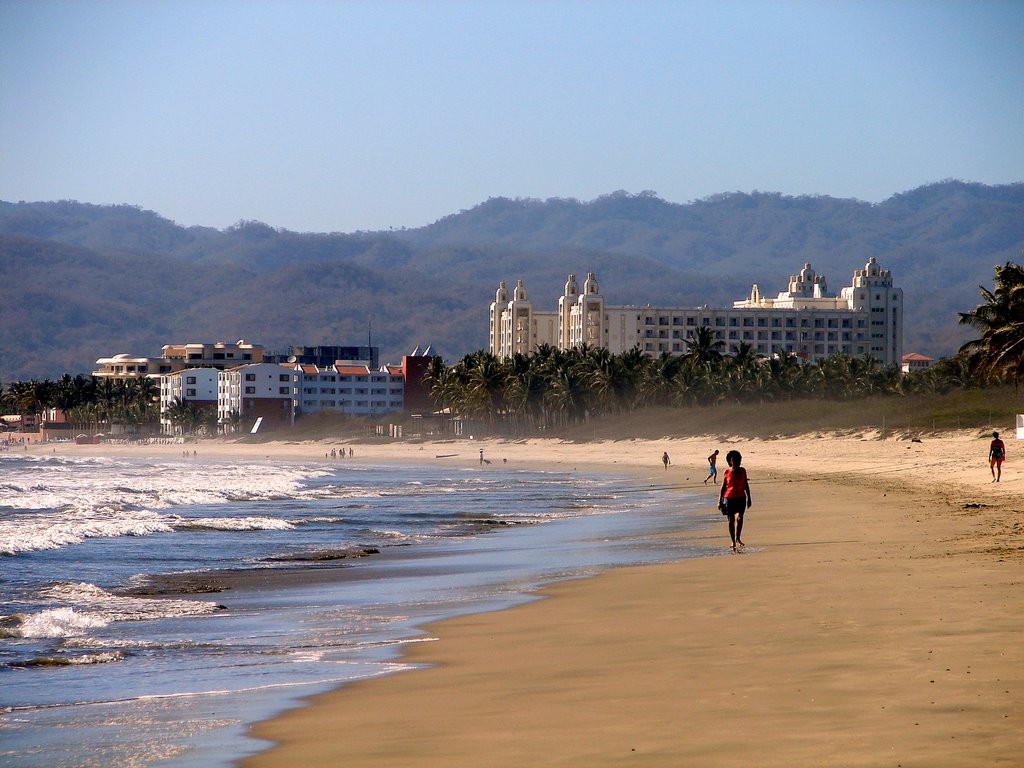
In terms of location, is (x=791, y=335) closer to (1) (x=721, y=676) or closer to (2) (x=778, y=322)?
(2) (x=778, y=322)

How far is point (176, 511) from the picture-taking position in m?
36.5

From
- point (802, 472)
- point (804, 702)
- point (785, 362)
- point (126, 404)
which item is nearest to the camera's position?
point (804, 702)

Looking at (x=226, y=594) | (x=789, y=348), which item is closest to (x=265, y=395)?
(x=789, y=348)

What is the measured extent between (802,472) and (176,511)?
2942 cm

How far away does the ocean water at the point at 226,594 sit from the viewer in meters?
9.60

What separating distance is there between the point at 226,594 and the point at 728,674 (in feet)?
32.2

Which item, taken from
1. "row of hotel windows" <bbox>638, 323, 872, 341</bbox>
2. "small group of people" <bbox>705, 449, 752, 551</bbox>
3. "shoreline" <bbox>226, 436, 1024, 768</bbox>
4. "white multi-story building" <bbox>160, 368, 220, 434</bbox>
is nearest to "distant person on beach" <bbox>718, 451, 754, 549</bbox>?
"small group of people" <bbox>705, 449, 752, 551</bbox>

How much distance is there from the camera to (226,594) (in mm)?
17703

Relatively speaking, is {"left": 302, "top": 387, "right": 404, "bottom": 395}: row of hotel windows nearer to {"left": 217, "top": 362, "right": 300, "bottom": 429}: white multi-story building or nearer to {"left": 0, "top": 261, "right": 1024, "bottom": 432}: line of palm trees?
{"left": 217, "top": 362, "right": 300, "bottom": 429}: white multi-story building

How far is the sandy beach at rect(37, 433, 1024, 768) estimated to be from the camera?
299 inches

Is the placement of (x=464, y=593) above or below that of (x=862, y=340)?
below

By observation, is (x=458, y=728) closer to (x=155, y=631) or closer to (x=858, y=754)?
(x=858, y=754)

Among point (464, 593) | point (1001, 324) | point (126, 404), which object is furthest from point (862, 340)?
point (464, 593)

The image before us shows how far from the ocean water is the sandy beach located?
0.79 meters
